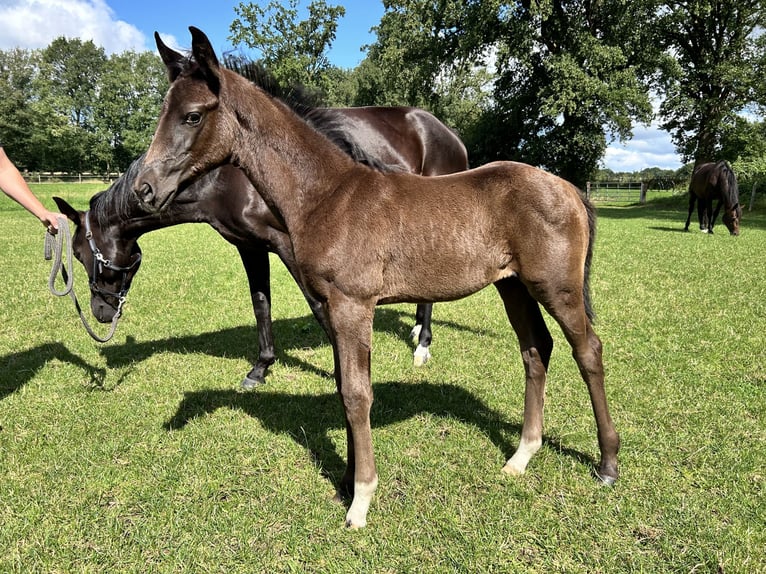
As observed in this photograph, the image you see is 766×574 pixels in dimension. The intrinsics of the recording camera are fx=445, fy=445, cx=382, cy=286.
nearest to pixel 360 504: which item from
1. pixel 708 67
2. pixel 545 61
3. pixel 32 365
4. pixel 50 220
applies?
pixel 50 220

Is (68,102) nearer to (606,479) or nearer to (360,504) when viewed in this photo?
(360,504)

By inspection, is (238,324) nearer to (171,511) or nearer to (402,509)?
(171,511)

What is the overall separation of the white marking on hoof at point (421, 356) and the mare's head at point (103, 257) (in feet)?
10.0

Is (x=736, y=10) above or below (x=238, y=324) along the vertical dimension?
above

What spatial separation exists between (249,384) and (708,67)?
87.4 feet

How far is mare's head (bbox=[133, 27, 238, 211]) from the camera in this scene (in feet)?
6.97

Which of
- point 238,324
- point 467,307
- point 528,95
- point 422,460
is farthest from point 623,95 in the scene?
point 422,460

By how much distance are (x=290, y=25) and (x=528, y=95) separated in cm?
2342

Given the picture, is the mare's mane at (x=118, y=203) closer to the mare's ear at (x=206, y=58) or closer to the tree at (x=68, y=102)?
the mare's ear at (x=206, y=58)

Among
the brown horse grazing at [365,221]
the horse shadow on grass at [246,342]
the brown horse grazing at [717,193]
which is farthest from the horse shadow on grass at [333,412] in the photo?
the brown horse grazing at [717,193]

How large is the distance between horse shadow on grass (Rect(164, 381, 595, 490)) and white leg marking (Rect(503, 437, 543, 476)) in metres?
0.18

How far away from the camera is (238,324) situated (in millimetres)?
6273

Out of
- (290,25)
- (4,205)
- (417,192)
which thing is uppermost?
(290,25)

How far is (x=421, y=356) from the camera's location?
16.0 feet
